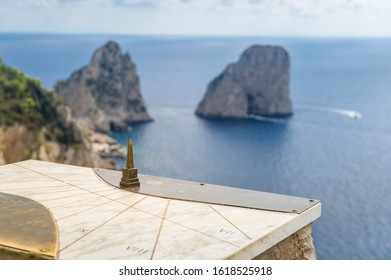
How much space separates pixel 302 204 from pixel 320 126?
8907 cm

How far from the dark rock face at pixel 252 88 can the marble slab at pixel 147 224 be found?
10111 centimetres

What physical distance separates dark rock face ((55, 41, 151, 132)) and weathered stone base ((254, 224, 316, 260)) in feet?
294

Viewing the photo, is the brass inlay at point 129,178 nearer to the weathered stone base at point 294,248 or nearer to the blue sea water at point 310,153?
the weathered stone base at point 294,248

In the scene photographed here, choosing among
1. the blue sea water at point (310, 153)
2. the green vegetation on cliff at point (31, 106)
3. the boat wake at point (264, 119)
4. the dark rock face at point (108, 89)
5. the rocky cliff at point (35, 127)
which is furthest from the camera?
the boat wake at point (264, 119)

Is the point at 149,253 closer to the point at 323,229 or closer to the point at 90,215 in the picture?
the point at 90,215

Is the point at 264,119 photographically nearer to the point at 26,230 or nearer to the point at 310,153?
the point at 310,153

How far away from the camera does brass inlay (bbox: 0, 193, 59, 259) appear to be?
9070mm

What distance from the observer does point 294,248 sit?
10570 millimetres

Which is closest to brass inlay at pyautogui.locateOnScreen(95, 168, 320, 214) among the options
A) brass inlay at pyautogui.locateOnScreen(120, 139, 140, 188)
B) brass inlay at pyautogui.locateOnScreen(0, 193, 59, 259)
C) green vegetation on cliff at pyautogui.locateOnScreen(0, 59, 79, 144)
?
brass inlay at pyautogui.locateOnScreen(120, 139, 140, 188)

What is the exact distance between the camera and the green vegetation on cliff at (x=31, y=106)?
5722cm

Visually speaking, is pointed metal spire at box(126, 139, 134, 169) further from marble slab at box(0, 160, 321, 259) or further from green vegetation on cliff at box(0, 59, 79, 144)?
green vegetation on cliff at box(0, 59, 79, 144)

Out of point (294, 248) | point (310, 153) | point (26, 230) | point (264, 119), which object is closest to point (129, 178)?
point (26, 230)

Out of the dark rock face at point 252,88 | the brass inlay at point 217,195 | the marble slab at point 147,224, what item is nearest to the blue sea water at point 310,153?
the dark rock face at point 252,88

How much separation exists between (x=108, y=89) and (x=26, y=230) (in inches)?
3861
